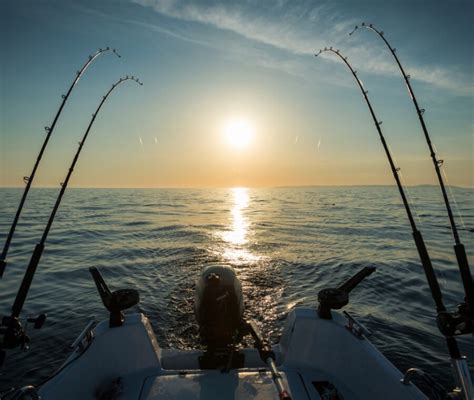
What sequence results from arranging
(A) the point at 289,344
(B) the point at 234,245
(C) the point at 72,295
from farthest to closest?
(B) the point at 234,245 < (C) the point at 72,295 < (A) the point at 289,344

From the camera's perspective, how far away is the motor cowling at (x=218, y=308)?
4.14 m

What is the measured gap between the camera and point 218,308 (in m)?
4.18

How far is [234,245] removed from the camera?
54.5 ft

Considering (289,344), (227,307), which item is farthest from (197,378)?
(289,344)

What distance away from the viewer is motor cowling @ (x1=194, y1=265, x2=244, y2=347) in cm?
414

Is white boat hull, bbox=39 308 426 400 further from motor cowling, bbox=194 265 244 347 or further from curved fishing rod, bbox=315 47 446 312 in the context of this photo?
curved fishing rod, bbox=315 47 446 312

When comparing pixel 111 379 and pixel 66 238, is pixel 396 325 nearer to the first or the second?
pixel 111 379

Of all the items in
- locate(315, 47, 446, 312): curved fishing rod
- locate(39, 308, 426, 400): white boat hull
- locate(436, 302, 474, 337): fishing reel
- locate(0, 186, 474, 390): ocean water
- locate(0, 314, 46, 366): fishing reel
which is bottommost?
locate(0, 186, 474, 390): ocean water

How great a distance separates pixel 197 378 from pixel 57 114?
3998 mm

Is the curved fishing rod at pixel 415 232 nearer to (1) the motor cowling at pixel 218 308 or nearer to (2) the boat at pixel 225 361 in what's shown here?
(2) the boat at pixel 225 361

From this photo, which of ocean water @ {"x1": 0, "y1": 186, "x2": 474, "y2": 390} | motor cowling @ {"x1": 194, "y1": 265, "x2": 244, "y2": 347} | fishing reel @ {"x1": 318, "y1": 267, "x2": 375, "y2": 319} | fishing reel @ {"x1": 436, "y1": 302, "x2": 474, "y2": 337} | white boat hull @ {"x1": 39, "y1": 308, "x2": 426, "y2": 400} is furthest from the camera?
ocean water @ {"x1": 0, "y1": 186, "x2": 474, "y2": 390}

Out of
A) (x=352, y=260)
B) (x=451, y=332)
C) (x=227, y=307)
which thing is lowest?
(x=352, y=260)

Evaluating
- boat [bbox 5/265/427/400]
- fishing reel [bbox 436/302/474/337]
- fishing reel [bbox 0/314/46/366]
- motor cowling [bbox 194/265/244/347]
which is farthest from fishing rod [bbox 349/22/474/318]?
fishing reel [bbox 0/314/46/366]

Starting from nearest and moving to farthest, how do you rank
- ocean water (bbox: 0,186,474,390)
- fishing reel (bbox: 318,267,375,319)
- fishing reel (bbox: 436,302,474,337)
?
fishing reel (bbox: 436,302,474,337) < fishing reel (bbox: 318,267,375,319) < ocean water (bbox: 0,186,474,390)
